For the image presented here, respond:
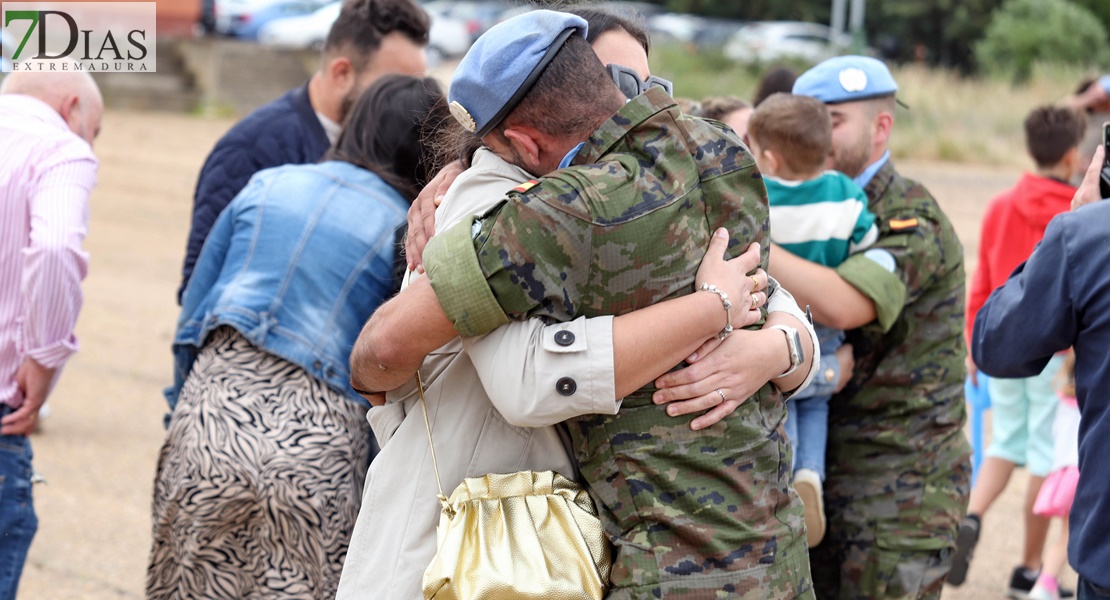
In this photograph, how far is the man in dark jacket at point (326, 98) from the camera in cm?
412

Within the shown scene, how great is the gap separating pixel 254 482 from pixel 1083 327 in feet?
6.89

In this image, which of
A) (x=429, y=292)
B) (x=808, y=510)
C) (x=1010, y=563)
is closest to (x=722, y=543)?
(x=429, y=292)

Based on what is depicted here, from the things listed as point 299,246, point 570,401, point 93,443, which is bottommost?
point 93,443

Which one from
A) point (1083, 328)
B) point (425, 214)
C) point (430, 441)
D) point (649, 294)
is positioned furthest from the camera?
point (1083, 328)

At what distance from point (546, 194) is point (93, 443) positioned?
20.2ft

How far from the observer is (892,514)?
324cm

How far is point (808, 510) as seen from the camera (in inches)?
121

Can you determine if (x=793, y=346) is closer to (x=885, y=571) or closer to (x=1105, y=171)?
(x=1105, y=171)

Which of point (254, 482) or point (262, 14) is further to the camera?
point (262, 14)

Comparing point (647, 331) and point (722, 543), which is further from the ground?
point (647, 331)

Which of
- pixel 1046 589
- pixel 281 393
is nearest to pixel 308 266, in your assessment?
pixel 281 393

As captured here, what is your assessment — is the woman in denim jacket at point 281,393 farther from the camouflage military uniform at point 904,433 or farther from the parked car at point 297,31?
the parked car at point 297,31

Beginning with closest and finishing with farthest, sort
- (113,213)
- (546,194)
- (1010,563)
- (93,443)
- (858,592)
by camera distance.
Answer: (546,194) → (858,592) → (1010,563) → (93,443) → (113,213)

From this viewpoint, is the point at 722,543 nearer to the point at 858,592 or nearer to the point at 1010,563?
the point at 858,592
